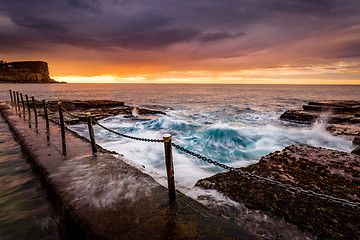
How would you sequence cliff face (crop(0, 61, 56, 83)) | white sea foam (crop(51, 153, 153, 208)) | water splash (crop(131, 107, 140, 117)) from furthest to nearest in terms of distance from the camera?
cliff face (crop(0, 61, 56, 83)) → water splash (crop(131, 107, 140, 117)) → white sea foam (crop(51, 153, 153, 208))

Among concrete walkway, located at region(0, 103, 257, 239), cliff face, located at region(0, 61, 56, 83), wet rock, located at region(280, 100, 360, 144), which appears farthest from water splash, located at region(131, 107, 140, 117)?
cliff face, located at region(0, 61, 56, 83)

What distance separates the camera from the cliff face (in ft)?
472

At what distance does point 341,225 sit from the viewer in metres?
2.62

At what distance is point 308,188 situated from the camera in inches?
140

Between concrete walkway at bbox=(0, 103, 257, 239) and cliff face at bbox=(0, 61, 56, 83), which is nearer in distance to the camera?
concrete walkway at bbox=(0, 103, 257, 239)

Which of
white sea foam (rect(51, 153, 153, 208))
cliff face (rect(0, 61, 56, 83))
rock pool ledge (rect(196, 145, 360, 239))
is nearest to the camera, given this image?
rock pool ledge (rect(196, 145, 360, 239))

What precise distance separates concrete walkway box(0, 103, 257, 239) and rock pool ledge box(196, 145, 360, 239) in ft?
3.57

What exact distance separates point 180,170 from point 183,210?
170 inches

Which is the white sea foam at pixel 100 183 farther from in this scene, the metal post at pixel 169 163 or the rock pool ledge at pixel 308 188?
the rock pool ledge at pixel 308 188

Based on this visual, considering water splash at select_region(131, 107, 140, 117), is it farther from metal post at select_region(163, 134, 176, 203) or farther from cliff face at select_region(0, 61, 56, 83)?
cliff face at select_region(0, 61, 56, 83)

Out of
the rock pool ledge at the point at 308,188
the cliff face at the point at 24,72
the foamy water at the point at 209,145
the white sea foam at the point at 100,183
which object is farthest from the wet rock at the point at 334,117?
the cliff face at the point at 24,72

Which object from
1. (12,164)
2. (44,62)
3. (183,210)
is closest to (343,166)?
(183,210)

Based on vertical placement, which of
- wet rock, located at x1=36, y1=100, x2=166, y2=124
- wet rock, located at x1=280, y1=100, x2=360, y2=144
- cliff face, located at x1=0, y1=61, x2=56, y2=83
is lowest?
wet rock, located at x1=280, y1=100, x2=360, y2=144

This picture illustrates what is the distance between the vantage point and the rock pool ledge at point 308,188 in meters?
2.68
